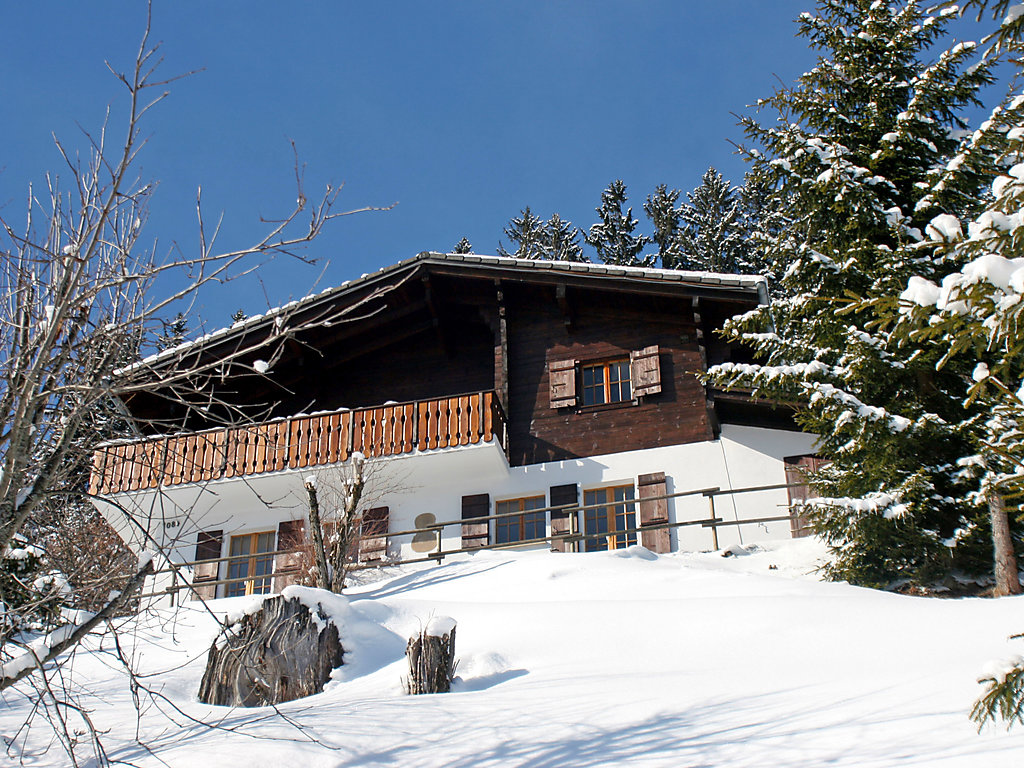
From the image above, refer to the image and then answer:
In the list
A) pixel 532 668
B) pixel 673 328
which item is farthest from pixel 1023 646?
pixel 673 328

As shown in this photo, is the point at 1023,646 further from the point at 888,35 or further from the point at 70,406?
the point at 888,35

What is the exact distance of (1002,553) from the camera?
30.2 ft

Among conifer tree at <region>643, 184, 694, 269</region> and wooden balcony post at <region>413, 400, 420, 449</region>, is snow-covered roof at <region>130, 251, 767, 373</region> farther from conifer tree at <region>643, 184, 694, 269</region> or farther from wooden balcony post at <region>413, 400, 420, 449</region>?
conifer tree at <region>643, 184, 694, 269</region>

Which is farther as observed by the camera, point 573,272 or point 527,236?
point 527,236

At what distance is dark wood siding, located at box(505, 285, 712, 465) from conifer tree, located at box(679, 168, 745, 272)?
1268 centimetres

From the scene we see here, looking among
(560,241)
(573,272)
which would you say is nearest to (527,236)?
(560,241)

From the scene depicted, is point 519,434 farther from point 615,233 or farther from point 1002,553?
point 615,233

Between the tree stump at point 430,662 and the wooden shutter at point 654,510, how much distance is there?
6497 millimetres

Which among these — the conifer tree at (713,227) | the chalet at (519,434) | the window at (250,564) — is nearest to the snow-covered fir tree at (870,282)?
the chalet at (519,434)

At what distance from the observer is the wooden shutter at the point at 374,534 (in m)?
14.7

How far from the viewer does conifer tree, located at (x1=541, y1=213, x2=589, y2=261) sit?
3152 centimetres

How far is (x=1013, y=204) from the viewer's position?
4.88 m

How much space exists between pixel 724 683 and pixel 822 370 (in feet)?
15.4

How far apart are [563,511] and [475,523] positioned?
4.83 feet
